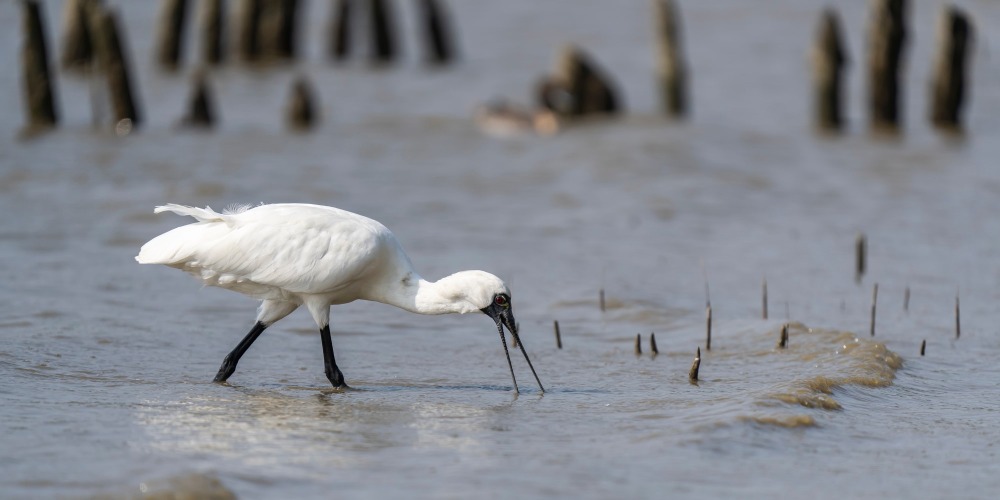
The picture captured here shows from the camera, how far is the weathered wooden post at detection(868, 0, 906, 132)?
62.6 feet

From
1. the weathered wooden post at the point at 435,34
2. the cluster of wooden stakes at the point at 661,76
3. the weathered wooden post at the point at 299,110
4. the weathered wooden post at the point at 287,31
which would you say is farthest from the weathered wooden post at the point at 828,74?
the weathered wooden post at the point at 287,31

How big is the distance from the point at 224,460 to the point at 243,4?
20.9 m

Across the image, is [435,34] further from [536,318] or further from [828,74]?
[536,318]

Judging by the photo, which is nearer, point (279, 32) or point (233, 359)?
point (233, 359)

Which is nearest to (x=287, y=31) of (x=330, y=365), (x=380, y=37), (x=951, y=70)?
(x=380, y=37)

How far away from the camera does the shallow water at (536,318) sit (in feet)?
20.2

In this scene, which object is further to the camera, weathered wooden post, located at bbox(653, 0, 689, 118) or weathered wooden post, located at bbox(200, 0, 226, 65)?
weathered wooden post, located at bbox(200, 0, 226, 65)

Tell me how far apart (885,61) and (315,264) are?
45.1 ft

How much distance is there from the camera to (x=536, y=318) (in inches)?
406

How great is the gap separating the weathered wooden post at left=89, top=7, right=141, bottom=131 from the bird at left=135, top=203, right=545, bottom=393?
481 inches

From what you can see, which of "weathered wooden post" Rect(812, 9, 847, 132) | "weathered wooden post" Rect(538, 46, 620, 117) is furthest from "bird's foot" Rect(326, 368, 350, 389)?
"weathered wooden post" Rect(538, 46, 620, 117)

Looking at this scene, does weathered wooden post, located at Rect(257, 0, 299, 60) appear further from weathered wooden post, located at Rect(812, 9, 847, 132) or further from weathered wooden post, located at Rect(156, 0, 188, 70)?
weathered wooden post, located at Rect(812, 9, 847, 132)

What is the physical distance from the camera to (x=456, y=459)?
619 cm

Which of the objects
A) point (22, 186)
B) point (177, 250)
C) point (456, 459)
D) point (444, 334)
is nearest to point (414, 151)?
point (22, 186)
